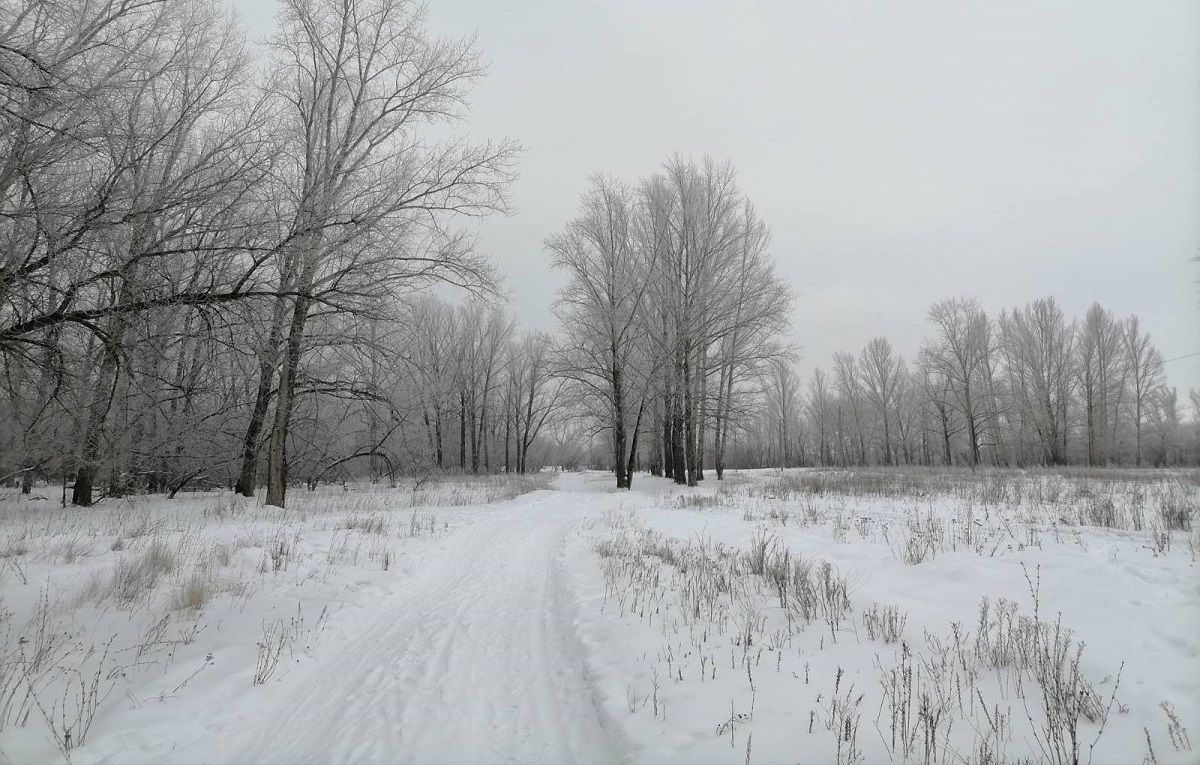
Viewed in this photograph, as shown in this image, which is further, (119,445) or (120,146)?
(119,445)

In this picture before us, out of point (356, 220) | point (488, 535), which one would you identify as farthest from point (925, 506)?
point (356, 220)

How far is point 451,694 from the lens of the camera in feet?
10.1

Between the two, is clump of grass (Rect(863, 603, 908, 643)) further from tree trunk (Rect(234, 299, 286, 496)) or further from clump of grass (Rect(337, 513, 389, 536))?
tree trunk (Rect(234, 299, 286, 496))

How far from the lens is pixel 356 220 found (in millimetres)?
9086

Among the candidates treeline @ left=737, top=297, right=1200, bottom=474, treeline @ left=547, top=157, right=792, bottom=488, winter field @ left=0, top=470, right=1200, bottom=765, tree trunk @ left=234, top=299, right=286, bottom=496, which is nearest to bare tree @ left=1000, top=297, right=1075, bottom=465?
treeline @ left=737, top=297, right=1200, bottom=474

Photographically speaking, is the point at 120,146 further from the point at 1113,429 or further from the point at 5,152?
the point at 1113,429

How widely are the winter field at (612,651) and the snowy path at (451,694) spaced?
0.8 inches

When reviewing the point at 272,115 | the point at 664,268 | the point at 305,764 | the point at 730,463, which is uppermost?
the point at 664,268

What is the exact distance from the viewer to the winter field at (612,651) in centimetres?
241

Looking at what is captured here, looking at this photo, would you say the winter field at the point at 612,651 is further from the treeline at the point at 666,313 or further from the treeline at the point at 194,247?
the treeline at the point at 666,313

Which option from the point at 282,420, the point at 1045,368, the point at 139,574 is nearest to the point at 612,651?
the point at 139,574

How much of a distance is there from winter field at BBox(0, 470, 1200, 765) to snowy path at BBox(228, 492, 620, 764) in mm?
19

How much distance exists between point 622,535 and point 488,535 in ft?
9.00

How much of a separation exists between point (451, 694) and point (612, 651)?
116 centimetres
